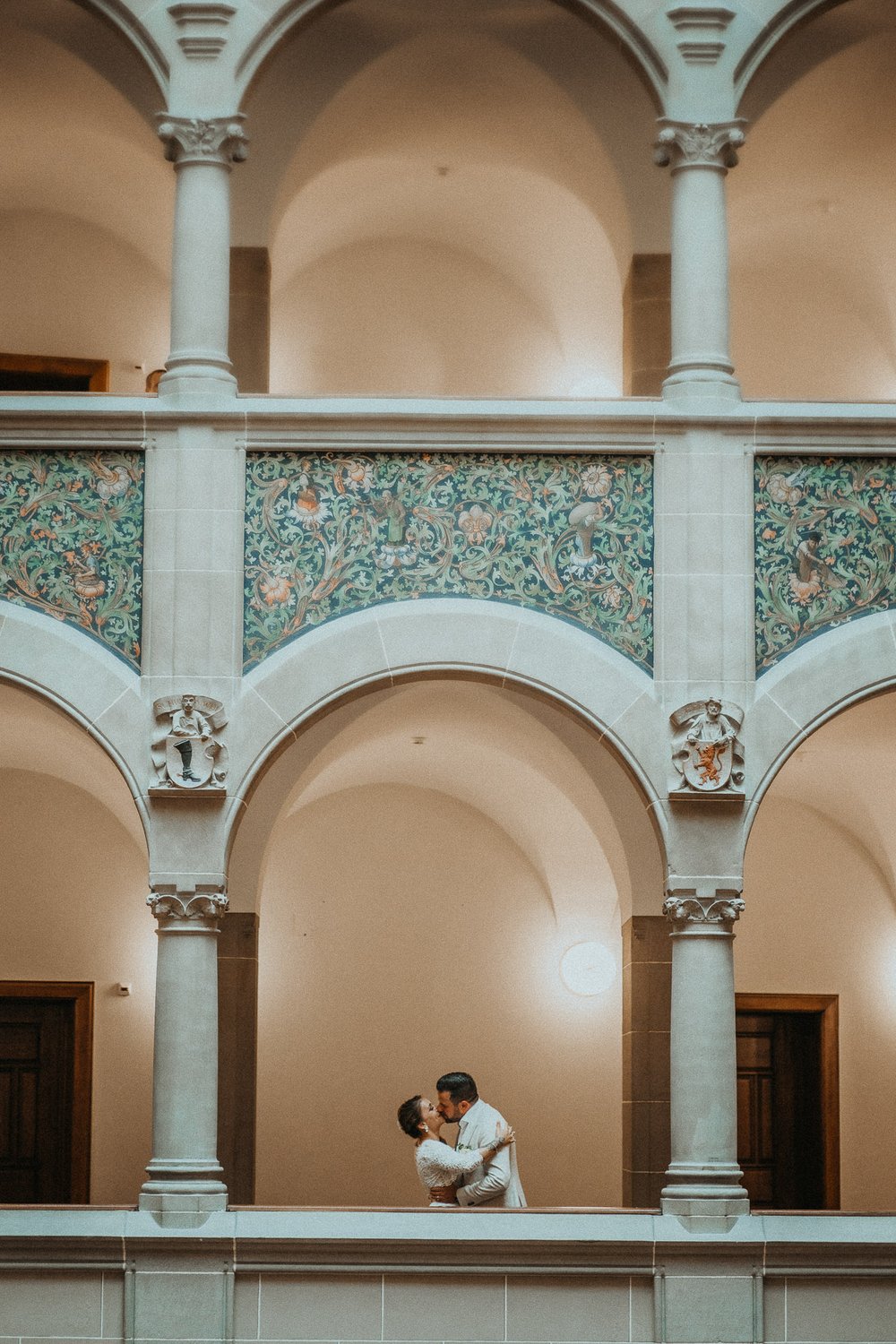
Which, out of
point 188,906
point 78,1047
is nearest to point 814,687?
point 188,906

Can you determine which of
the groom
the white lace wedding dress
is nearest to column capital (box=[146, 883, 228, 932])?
the groom

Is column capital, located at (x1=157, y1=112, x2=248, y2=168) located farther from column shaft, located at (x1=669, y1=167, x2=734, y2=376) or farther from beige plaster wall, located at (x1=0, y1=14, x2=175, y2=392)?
column shaft, located at (x1=669, y1=167, x2=734, y2=376)

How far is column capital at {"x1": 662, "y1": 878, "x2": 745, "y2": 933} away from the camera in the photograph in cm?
908

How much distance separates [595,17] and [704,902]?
4.13 meters

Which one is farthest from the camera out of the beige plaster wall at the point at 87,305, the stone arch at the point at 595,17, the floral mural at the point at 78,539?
the beige plaster wall at the point at 87,305

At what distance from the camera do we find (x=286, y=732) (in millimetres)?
9234

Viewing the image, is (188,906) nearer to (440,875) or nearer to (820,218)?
(440,875)

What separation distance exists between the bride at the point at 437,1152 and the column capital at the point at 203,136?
14.2 ft

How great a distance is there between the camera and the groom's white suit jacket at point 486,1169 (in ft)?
29.2

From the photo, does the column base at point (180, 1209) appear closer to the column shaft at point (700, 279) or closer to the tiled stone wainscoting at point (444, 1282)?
the tiled stone wainscoting at point (444, 1282)

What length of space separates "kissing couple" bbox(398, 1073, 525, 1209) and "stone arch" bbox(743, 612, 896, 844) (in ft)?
5.49

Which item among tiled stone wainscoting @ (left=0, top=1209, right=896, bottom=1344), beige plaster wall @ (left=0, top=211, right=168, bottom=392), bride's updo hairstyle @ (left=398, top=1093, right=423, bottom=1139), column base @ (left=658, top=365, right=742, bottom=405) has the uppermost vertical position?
beige plaster wall @ (left=0, top=211, right=168, bottom=392)

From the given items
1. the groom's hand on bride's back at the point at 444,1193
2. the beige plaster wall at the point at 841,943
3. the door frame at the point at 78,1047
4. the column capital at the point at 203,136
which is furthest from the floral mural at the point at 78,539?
the beige plaster wall at the point at 841,943

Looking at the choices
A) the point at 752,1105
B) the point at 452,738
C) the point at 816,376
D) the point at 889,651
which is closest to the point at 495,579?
the point at 889,651
